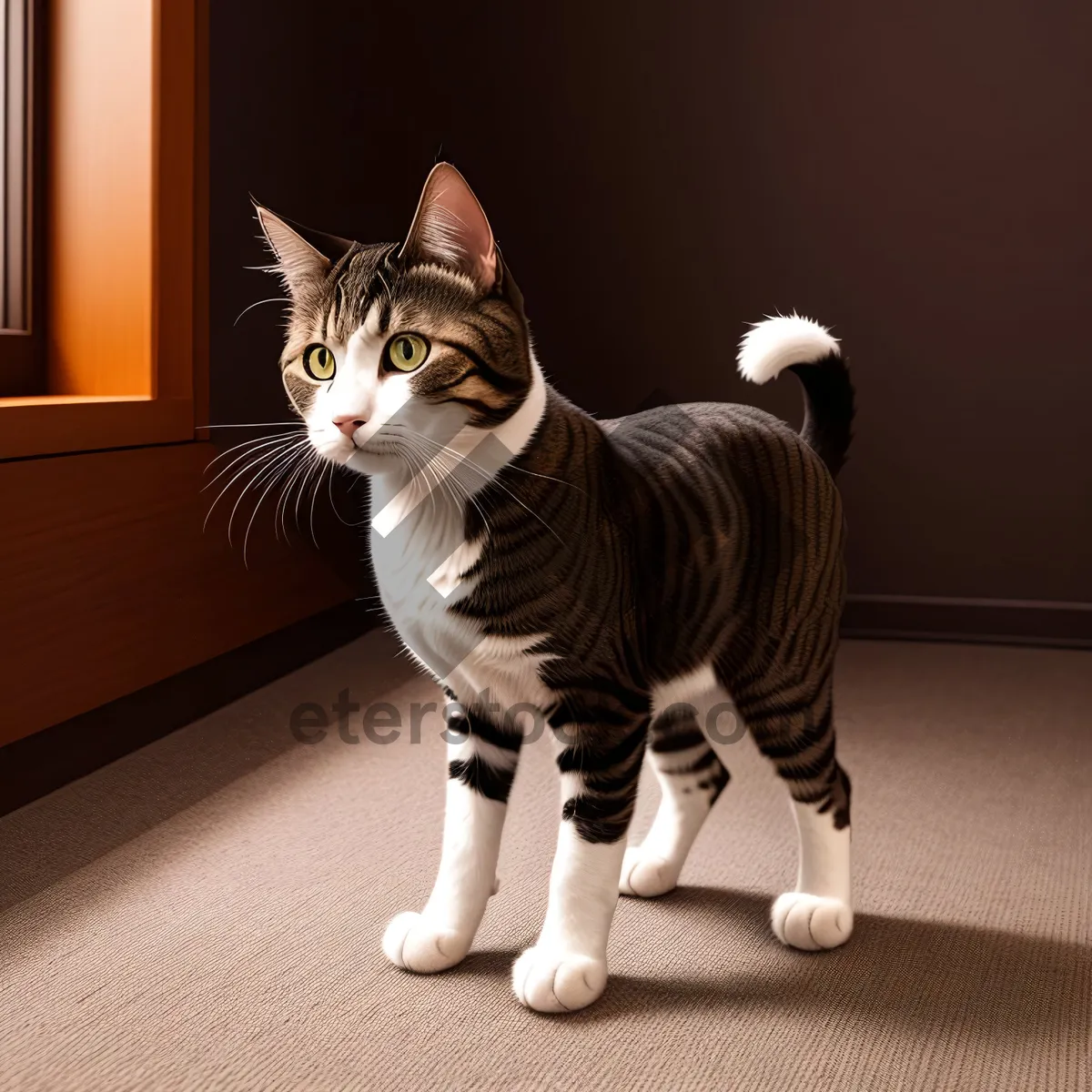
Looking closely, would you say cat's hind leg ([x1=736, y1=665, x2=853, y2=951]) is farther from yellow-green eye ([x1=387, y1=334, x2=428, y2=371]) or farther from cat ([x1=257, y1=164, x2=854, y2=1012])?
yellow-green eye ([x1=387, y1=334, x2=428, y2=371])

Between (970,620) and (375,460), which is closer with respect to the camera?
(375,460)

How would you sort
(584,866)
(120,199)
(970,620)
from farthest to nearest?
1. (970,620)
2. (120,199)
3. (584,866)

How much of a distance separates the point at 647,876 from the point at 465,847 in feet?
0.94

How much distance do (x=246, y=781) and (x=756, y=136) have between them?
193cm

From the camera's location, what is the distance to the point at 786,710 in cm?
122

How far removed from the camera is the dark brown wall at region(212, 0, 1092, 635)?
264 cm

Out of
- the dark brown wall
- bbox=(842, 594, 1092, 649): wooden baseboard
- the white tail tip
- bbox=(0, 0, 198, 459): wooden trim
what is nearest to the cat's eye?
the white tail tip

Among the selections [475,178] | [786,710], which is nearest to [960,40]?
[475,178]

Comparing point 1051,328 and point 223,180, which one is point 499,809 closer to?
point 223,180

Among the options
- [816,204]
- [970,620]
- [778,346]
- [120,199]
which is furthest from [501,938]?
[816,204]

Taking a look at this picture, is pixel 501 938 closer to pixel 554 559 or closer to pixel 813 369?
pixel 554 559

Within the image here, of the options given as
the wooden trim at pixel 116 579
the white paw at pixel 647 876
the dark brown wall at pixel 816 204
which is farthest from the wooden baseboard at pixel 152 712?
the dark brown wall at pixel 816 204

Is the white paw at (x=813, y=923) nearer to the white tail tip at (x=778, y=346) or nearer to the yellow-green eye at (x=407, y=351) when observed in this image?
the white tail tip at (x=778, y=346)

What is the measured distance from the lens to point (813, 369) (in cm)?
132
